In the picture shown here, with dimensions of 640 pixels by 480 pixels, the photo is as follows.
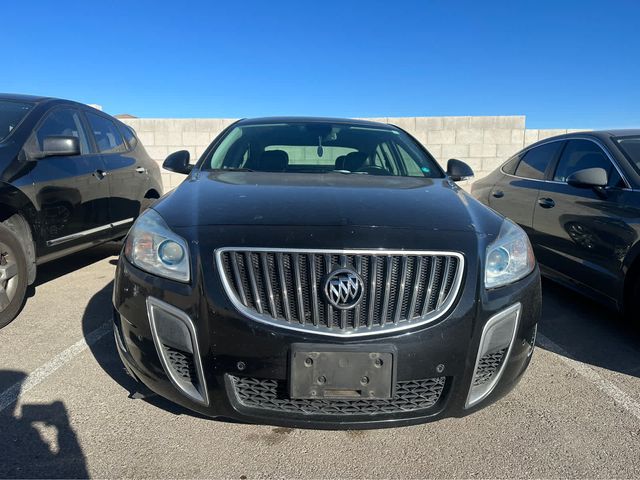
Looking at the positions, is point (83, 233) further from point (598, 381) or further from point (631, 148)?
point (631, 148)

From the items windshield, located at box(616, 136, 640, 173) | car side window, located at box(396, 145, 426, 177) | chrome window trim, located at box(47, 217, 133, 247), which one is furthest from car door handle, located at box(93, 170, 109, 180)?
windshield, located at box(616, 136, 640, 173)

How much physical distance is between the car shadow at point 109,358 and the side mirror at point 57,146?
1221 mm

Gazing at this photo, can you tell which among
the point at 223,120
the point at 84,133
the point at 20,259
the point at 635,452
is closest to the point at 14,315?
the point at 20,259

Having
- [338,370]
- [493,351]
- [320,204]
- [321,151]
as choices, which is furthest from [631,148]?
[338,370]

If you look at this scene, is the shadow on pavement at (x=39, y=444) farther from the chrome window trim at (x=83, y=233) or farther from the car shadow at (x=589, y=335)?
the car shadow at (x=589, y=335)

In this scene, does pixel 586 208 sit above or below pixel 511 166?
below

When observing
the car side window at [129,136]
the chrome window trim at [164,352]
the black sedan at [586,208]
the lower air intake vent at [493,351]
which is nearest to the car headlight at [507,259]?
the lower air intake vent at [493,351]

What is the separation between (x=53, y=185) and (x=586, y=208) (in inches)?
167

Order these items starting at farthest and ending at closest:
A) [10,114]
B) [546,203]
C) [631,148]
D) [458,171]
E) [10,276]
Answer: [546,203], [10,114], [631,148], [458,171], [10,276]

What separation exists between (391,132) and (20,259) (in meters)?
2.93

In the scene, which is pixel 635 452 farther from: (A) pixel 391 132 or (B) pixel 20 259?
(B) pixel 20 259

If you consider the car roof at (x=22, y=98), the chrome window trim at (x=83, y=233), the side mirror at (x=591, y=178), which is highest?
the car roof at (x=22, y=98)

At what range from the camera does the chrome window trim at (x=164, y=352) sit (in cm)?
185

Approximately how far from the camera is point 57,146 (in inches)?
147
